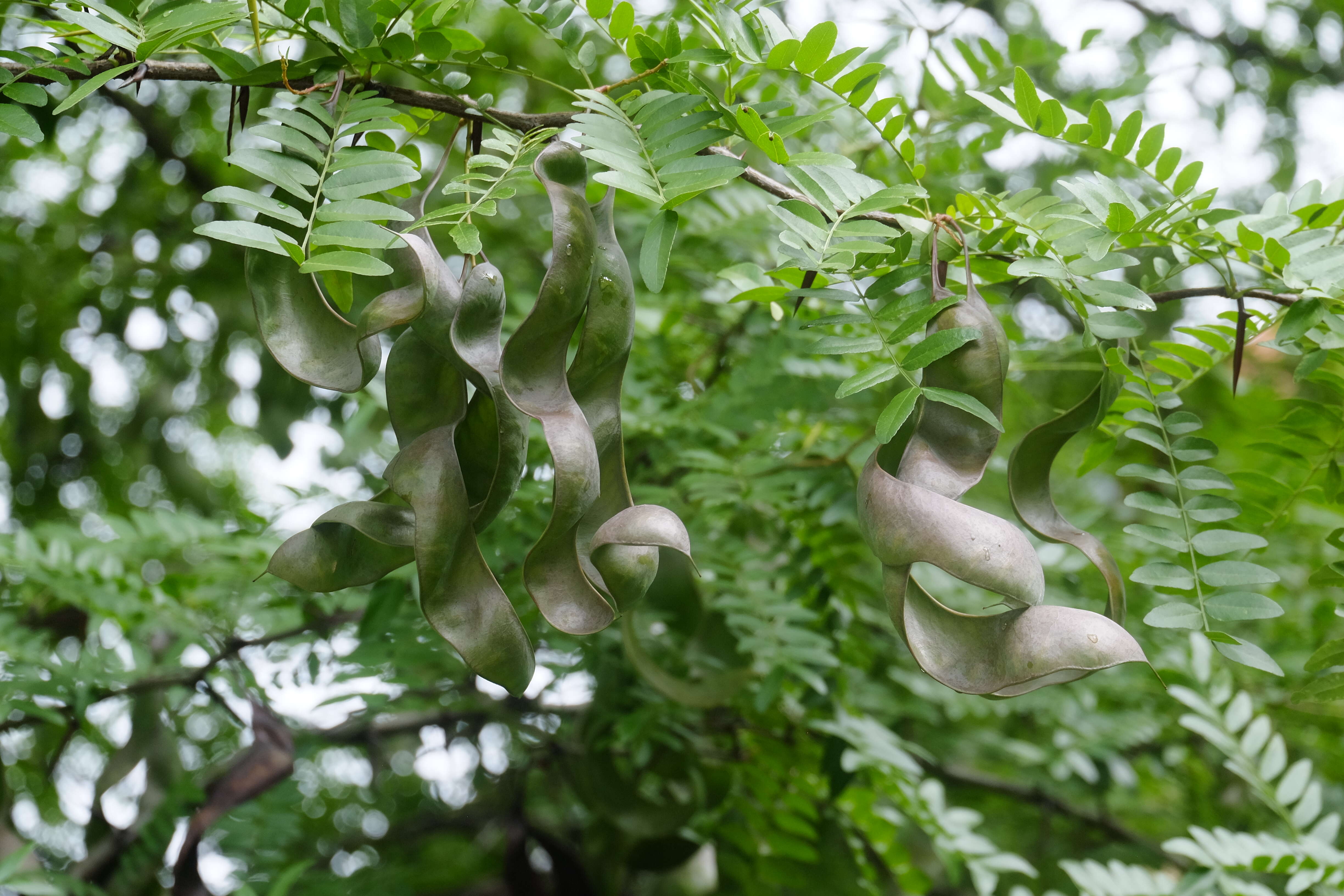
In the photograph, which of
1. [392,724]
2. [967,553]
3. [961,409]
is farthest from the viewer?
[392,724]

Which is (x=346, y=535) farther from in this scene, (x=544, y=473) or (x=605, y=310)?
(x=544, y=473)

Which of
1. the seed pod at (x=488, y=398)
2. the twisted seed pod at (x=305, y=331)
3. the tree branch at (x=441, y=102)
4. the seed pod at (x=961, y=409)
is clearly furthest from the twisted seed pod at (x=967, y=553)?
the twisted seed pod at (x=305, y=331)

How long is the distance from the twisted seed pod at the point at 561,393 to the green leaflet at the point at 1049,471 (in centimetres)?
32

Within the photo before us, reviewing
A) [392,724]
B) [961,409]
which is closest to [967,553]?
[961,409]

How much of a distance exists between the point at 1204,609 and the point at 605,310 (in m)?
0.51

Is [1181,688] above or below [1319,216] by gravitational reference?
below

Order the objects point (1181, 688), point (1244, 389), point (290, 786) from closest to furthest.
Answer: point (1181, 688)
point (290, 786)
point (1244, 389)

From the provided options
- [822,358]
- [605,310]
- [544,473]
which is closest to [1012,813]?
[822,358]

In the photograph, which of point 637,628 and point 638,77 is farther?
point 637,628

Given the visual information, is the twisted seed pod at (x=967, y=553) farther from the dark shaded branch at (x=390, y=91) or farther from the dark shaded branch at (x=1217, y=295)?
the dark shaded branch at (x=390, y=91)

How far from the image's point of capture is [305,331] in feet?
2.33

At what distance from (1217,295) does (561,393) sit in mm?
512

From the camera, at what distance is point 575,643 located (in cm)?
153

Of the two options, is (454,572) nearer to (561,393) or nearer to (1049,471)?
(561,393)
